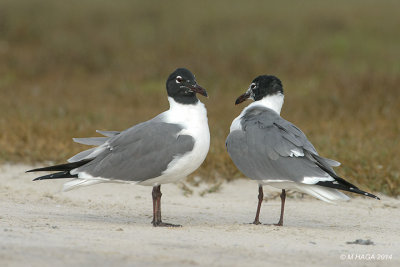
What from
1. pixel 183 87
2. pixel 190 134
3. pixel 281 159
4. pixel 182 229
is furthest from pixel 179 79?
pixel 182 229

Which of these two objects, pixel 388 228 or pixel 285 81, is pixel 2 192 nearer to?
pixel 388 228

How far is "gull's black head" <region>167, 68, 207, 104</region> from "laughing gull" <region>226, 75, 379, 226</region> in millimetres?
471

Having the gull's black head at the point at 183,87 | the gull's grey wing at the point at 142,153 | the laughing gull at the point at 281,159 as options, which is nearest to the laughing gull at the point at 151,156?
the gull's grey wing at the point at 142,153

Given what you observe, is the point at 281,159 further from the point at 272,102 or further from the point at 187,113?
the point at 272,102

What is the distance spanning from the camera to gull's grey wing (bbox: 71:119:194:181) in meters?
5.26

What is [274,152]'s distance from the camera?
5.36m

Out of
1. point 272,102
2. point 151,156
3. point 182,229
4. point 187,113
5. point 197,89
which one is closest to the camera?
point 182,229

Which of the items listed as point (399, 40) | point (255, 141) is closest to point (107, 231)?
point (255, 141)

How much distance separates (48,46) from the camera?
16406 mm

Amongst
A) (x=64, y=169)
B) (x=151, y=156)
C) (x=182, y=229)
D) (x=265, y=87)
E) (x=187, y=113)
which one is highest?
(x=265, y=87)

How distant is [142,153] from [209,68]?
9.31 m

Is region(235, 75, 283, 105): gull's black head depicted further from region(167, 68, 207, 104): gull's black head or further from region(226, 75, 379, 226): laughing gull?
region(167, 68, 207, 104): gull's black head

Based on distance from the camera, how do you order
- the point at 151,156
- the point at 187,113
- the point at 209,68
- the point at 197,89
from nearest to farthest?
the point at 151,156 < the point at 187,113 < the point at 197,89 < the point at 209,68

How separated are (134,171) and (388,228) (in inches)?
84.9
